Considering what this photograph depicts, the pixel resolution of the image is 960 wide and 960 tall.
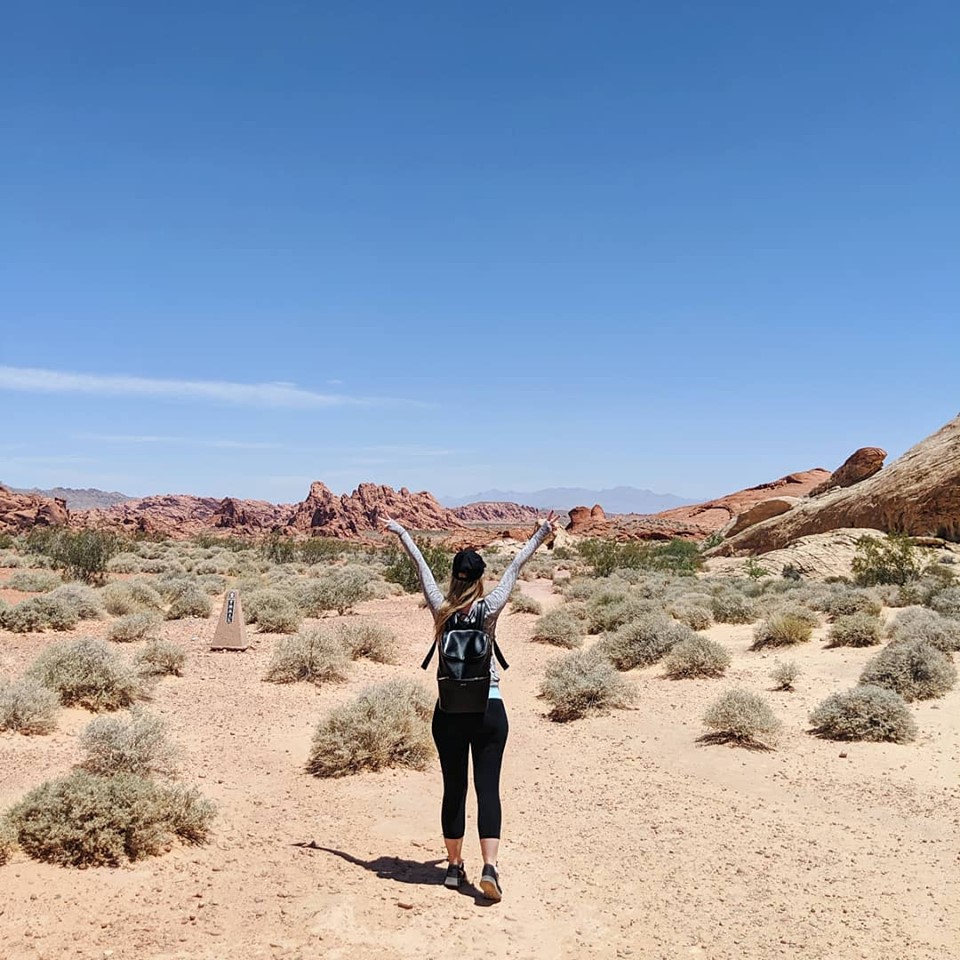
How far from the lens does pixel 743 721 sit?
30.5ft

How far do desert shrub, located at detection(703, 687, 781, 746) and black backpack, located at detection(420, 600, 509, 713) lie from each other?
17.2 ft

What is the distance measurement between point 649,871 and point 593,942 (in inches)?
47.4

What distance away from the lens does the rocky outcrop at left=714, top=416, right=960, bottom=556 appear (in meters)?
28.4

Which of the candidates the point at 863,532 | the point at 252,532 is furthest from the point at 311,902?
the point at 252,532

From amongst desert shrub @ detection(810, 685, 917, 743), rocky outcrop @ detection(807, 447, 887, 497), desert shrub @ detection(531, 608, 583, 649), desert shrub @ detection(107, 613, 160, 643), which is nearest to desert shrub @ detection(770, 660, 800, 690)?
desert shrub @ detection(810, 685, 917, 743)

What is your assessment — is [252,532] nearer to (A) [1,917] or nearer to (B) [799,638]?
(B) [799,638]

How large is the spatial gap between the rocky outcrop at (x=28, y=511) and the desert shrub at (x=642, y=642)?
48.5 m

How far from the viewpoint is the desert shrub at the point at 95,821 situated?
18.1 feet

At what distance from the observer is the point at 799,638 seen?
1452 centimetres

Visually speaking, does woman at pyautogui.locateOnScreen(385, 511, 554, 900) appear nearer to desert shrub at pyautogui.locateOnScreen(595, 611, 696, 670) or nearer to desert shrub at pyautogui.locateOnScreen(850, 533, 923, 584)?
desert shrub at pyautogui.locateOnScreen(595, 611, 696, 670)

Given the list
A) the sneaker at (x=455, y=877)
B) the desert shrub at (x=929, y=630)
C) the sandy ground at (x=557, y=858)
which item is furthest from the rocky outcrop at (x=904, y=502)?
the sneaker at (x=455, y=877)

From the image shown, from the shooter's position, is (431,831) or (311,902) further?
(431,831)

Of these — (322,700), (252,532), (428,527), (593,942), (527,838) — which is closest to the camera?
(593,942)

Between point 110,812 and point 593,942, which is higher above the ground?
point 110,812
